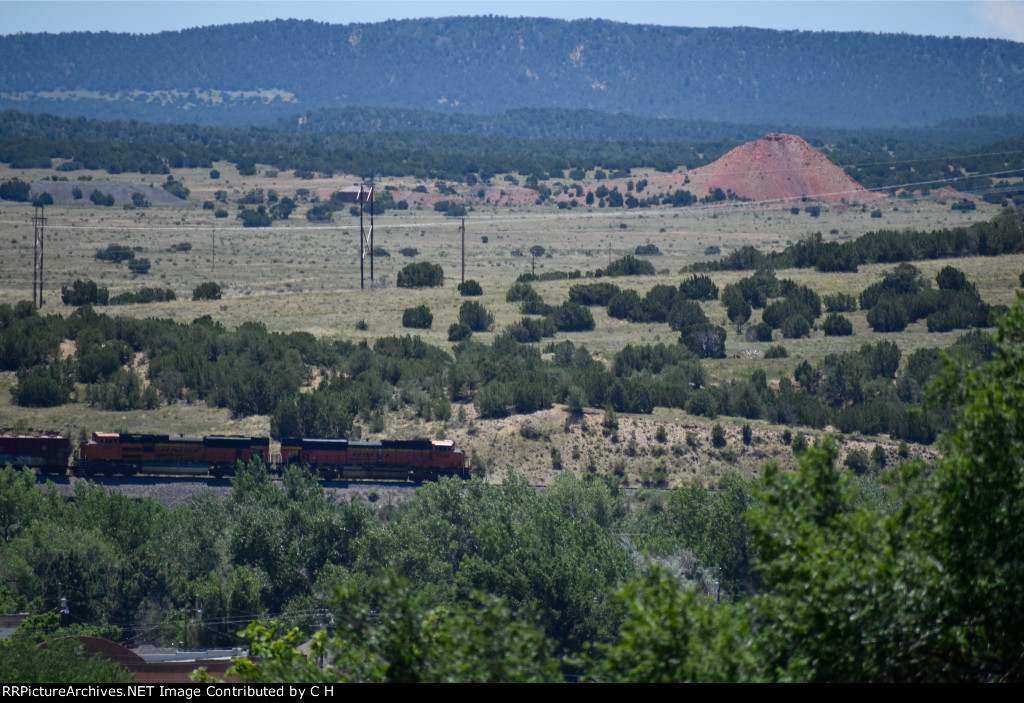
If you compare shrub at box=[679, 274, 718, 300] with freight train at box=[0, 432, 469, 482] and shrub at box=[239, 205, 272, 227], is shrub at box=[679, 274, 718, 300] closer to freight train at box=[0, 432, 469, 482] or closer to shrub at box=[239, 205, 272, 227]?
freight train at box=[0, 432, 469, 482]

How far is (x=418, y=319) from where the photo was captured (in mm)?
53500

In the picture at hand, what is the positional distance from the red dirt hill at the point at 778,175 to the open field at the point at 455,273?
803 cm

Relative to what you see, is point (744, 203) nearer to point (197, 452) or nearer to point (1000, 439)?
point (197, 452)

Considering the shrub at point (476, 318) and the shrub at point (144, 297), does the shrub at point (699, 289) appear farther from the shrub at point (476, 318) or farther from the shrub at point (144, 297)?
the shrub at point (144, 297)

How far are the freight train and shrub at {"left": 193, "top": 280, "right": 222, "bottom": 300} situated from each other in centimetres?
2909

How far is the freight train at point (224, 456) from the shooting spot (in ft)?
110

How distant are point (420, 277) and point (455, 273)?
832 cm

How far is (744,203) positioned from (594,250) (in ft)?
122

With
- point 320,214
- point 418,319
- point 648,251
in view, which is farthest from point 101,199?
point 418,319

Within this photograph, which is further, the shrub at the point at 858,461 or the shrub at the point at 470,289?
the shrub at the point at 470,289

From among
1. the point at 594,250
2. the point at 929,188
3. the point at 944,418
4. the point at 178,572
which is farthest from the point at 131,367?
the point at 929,188

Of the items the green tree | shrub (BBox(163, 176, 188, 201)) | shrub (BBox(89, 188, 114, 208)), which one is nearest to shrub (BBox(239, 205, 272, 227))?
shrub (BBox(163, 176, 188, 201))

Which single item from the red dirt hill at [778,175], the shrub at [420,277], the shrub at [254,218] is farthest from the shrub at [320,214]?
the red dirt hill at [778,175]

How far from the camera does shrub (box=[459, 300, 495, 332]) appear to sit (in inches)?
2094
